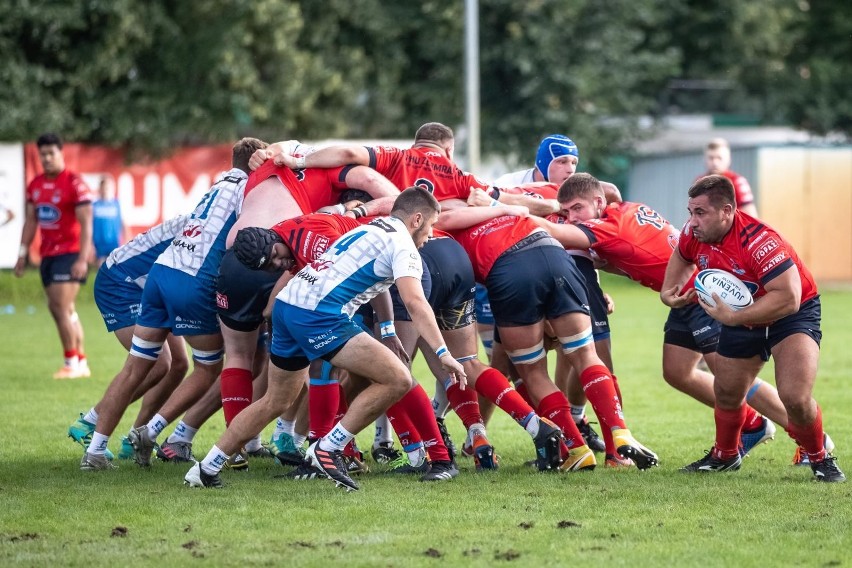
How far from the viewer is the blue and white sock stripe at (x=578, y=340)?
25.7 feet

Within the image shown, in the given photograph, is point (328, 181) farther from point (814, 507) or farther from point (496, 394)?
point (814, 507)

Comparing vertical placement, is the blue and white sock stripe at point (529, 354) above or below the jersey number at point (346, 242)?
below

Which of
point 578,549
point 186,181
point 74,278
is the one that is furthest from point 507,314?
point 186,181

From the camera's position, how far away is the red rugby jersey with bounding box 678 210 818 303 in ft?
22.8

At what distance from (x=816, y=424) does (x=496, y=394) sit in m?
1.84

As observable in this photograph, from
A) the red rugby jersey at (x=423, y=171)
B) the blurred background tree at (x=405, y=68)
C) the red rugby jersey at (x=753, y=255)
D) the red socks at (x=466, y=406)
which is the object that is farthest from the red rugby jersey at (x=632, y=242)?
the blurred background tree at (x=405, y=68)

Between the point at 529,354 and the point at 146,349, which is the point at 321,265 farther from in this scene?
the point at 146,349

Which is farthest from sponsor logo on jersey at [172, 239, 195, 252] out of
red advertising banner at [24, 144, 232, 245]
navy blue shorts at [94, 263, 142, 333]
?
red advertising banner at [24, 144, 232, 245]

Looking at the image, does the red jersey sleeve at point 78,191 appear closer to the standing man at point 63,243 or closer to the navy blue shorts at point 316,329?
the standing man at point 63,243

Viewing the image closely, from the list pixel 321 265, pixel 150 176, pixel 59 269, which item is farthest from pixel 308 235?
pixel 150 176

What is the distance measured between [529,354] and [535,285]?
1.51 ft

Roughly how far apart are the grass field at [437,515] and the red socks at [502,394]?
0.39m

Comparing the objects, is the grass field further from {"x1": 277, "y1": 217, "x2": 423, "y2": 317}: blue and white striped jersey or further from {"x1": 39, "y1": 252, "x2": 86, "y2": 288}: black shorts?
{"x1": 39, "y1": 252, "x2": 86, "y2": 288}: black shorts

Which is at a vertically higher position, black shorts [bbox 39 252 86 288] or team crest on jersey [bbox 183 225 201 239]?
team crest on jersey [bbox 183 225 201 239]
